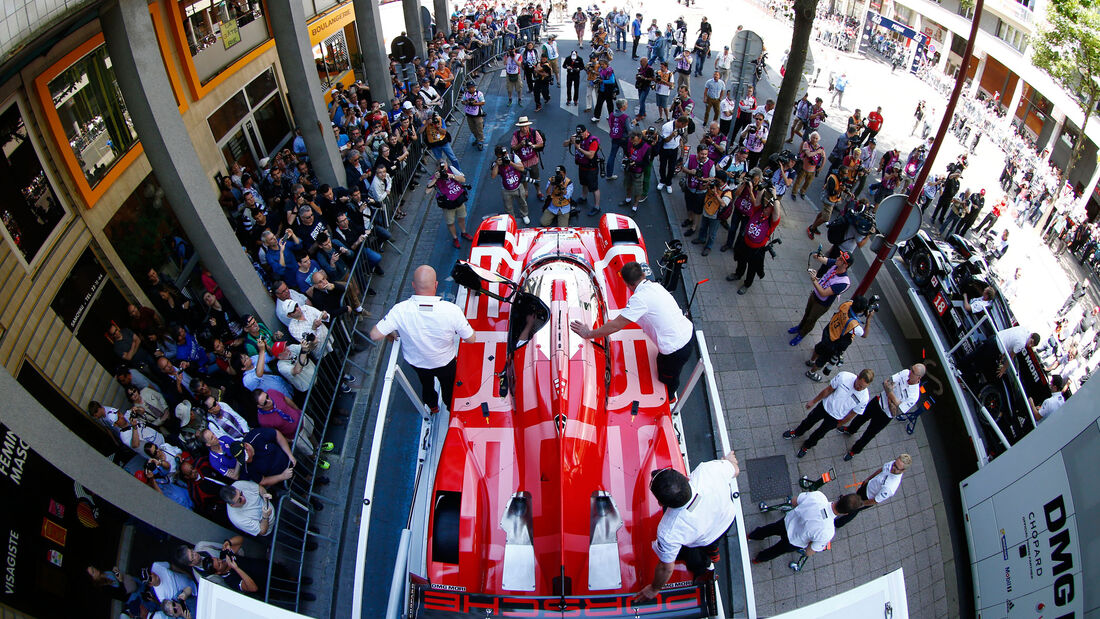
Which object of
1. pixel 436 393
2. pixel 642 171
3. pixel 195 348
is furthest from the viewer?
pixel 642 171

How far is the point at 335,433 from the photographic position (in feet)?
22.9

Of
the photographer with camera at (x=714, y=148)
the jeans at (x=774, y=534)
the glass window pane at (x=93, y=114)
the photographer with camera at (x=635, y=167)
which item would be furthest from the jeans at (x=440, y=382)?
the photographer with camera at (x=714, y=148)

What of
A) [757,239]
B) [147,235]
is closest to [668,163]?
[757,239]

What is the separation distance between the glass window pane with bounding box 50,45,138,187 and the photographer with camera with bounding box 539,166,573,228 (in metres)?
6.30

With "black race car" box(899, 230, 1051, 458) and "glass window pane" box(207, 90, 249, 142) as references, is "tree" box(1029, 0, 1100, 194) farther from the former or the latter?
"glass window pane" box(207, 90, 249, 142)

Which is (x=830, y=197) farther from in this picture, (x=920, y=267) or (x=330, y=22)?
(x=330, y=22)

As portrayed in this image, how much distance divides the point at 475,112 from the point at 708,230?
21.7 feet

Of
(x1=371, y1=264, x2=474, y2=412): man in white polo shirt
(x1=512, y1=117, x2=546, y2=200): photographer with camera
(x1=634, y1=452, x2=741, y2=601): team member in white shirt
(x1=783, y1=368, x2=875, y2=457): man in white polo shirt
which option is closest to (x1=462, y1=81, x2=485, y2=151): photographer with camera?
(x1=512, y1=117, x2=546, y2=200): photographer with camera

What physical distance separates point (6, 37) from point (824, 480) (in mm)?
8339

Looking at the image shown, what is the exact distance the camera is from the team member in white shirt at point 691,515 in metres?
3.71

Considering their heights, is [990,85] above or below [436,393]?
above

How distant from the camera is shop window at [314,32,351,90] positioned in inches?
567

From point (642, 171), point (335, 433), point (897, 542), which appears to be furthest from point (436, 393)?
point (642, 171)

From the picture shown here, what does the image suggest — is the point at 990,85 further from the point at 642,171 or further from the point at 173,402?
the point at 173,402
